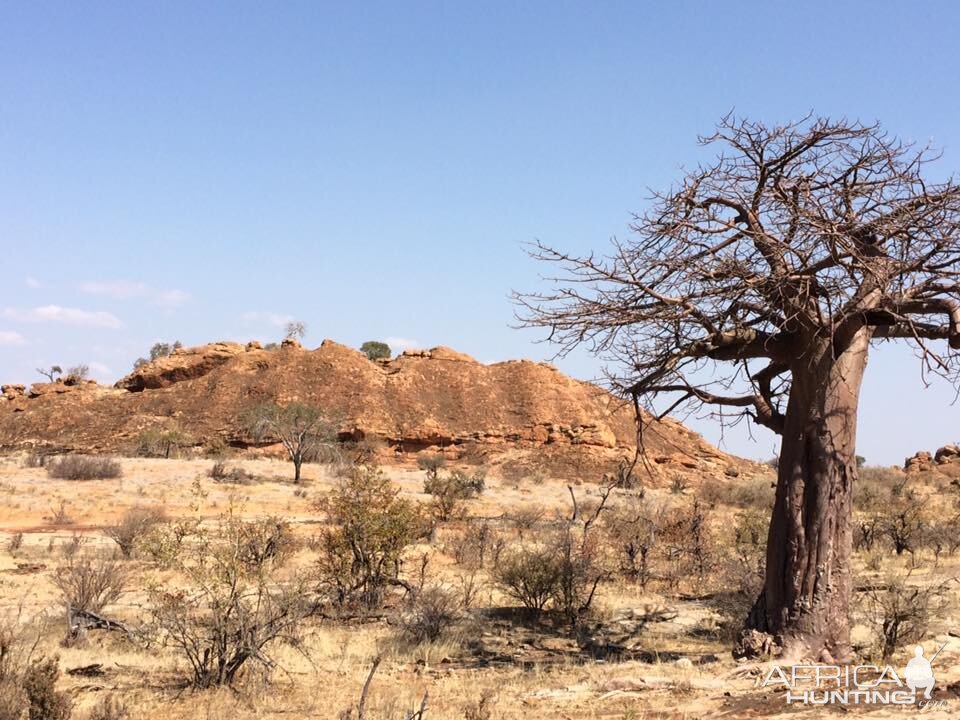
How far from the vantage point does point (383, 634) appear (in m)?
9.49

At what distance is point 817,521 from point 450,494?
18034mm

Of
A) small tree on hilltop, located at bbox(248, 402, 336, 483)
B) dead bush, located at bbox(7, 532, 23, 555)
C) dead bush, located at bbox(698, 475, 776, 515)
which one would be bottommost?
dead bush, located at bbox(7, 532, 23, 555)

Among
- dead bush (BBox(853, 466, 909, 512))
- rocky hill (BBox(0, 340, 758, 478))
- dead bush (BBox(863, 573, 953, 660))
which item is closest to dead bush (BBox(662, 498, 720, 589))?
dead bush (BBox(863, 573, 953, 660))

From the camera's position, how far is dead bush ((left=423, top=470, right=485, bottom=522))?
72.4 feet

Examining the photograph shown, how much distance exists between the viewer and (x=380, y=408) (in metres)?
51.0

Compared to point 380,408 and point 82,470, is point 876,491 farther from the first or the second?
point 380,408

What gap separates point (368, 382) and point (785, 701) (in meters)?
48.5

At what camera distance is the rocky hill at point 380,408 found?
48375mm

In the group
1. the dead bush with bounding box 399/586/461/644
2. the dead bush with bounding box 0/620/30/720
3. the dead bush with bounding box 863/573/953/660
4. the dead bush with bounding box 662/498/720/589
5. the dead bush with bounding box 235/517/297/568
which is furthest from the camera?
the dead bush with bounding box 662/498/720/589

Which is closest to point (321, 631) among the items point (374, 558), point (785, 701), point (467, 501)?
point (374, 558)

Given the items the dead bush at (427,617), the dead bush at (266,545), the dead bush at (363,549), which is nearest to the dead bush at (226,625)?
the dead bush at (427,617)

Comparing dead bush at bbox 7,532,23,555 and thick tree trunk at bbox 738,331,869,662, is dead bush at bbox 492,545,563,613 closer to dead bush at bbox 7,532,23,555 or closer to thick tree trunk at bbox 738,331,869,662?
thick tree trunk at bbox 738,331,869,662

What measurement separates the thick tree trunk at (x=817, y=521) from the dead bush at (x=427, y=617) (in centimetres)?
346

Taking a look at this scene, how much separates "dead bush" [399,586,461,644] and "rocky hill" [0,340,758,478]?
111ft
